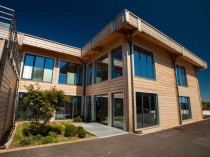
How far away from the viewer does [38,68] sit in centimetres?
1127

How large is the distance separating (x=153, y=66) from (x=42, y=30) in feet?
33.9

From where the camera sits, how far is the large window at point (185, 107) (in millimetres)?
12156

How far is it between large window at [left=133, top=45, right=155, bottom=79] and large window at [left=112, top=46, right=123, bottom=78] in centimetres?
112

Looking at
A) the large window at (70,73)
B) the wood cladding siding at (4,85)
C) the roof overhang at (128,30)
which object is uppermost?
the roof overhang at (128,30)

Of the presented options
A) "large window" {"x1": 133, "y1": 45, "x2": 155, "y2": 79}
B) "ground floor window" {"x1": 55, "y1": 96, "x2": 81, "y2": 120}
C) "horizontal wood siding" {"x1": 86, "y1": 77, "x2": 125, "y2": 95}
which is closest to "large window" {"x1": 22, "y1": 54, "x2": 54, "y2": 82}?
"ground floor window" {"x1": 55, "y1": 96, "x2": 81, "y2": 120}

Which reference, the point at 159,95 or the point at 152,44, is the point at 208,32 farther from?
the point at 159,95

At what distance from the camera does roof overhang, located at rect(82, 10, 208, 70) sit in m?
7.76

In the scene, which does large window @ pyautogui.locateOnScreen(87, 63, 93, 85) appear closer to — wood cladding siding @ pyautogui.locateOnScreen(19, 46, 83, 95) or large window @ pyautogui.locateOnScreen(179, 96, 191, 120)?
wood cladding siding @ pyautogui.locateOnScreen(19, 46, 83, 95)

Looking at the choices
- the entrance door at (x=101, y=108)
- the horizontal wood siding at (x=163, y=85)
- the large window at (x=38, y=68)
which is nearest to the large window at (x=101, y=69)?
the entrance door at (x=101, y=108)

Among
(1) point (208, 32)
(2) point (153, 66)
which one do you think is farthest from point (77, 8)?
(1) point (208, 32)

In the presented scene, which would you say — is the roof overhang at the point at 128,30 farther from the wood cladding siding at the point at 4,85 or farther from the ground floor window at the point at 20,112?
the ground floor window at the point at 20,112

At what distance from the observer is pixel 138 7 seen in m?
10.7

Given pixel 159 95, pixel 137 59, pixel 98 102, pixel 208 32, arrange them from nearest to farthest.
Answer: pixel 137 59, pixel 159 95, pixel 98 102, pixel 208 32

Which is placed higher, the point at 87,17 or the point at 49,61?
the point at 87,17
